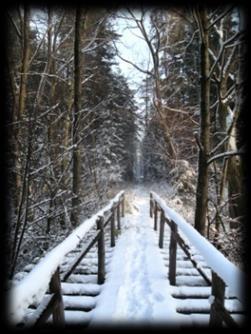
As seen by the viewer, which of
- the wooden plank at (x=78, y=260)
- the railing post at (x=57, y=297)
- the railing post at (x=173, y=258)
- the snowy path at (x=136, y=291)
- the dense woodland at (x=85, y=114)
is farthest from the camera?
the dense woodland at (x=85, y=114)

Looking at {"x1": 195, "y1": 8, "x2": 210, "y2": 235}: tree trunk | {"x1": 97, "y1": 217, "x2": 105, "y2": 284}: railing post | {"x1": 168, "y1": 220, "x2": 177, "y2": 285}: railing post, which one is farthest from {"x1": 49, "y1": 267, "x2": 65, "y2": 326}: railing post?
{"x1": 195, "y1": 8, "x2": 210, "y2": 235}: tree trunk

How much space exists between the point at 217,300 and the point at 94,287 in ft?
6.75

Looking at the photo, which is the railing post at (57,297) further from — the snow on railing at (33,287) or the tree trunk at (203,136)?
the tree trunk at (203,136)

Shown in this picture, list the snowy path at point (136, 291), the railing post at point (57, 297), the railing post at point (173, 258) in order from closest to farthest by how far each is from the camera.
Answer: the railing post at point (57, 297), the snowy path at point (136, 291), the railing post at point (173, 258)

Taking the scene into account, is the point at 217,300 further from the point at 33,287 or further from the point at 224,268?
the point at 33,287

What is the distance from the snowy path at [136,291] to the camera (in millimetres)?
2926

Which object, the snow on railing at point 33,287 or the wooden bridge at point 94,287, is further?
the wooden bridge at point 94,287

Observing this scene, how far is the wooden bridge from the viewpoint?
165cm

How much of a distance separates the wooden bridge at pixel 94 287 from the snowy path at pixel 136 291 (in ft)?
0.34

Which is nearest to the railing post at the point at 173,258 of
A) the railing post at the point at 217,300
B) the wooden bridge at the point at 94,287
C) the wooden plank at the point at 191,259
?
the wooden bridge at the point at 94,287

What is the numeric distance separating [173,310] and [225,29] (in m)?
7.74

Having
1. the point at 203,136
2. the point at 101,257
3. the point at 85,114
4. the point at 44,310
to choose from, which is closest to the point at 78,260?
the point at 101,257

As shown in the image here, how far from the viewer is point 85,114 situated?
Result: 850 centimetres

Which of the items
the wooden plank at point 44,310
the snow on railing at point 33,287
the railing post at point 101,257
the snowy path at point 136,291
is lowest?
the snowy path at point 136,291
